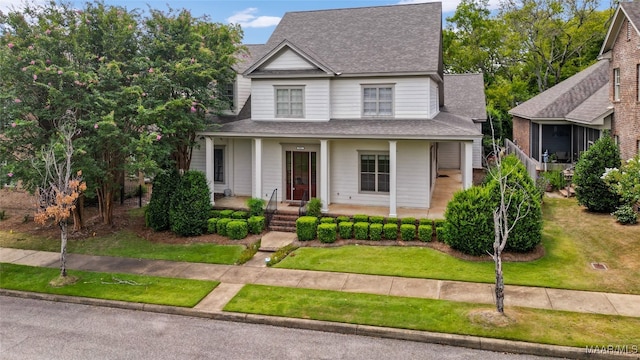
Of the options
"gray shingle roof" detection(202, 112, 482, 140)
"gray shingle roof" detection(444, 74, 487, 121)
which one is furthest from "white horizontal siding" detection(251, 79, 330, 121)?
"gray shingle roof" detection(444, 74, 487, 121)

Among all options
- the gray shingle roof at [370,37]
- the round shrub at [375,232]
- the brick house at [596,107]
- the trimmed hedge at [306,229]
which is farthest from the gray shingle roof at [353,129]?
the brick house at [596,107]

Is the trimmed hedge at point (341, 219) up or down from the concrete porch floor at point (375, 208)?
down

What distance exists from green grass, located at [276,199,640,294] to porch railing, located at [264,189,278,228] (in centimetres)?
315

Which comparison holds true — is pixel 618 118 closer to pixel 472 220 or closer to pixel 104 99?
pixel 472 220

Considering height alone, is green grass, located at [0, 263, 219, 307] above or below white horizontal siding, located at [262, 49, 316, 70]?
below

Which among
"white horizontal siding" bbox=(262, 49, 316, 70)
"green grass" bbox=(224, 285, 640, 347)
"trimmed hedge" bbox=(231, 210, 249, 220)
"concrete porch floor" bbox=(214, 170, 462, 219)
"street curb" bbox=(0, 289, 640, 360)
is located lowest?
"street curb" bbox=(0, 289, 640, 360)

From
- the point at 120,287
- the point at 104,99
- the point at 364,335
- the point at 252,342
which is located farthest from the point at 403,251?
the point at 104,99

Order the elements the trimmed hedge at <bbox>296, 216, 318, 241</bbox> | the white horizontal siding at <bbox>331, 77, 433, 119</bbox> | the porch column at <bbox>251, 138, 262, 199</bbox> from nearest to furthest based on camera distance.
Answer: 1. the trimmed hedge at <bbox>296, 216, 318, 241</bbox>
2. the white horizontal siding at <bbox>331, 77, 433, 119</bbox>
3. the porch column at <bbox>251, 138, 262, 199</bbox>

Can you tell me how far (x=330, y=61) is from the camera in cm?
2144

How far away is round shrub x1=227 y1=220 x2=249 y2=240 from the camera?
1781 centimetres

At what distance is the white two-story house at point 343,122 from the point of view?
19.8 m

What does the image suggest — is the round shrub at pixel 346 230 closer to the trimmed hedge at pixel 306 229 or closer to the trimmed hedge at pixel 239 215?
the trimmed hedge at pixel 306 229

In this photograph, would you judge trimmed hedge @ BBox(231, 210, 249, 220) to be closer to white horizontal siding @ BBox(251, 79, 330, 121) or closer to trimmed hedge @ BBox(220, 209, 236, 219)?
trimmed hedge @ BBox(220, 209, 236, 219)

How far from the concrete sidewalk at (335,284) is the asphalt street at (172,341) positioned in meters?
1.22
